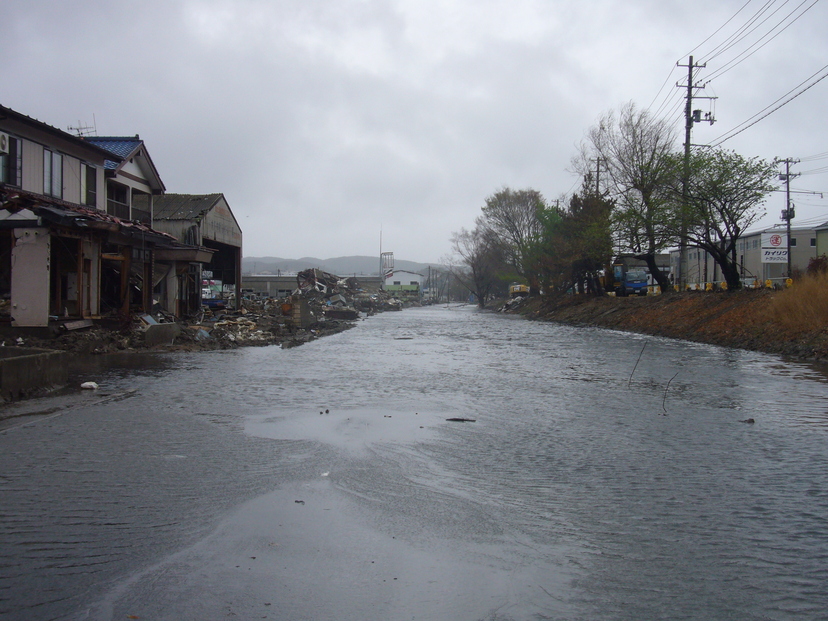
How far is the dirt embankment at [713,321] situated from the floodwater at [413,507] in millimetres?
Result: 9486

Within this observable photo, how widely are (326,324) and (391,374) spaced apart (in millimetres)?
21500

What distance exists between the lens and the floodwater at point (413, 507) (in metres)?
3.80

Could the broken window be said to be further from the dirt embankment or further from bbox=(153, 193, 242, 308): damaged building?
the dirt embankment

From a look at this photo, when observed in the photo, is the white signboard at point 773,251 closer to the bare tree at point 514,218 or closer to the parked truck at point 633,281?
the parked truck at point 633,281

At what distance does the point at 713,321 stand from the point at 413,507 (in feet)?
79.7

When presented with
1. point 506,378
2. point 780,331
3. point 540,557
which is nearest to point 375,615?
point 540,557

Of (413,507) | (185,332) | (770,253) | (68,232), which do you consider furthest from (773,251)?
(413,507)

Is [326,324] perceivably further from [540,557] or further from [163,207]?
[540,557]

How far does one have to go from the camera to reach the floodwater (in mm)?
3801

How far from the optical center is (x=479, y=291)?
9294 cm

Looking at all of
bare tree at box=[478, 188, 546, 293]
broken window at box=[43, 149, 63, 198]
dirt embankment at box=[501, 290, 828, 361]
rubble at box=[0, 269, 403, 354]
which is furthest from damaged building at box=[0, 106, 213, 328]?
bare tree at box=[478, 188, 546, 293]

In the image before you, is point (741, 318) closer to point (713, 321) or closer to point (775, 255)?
point (713, 321)

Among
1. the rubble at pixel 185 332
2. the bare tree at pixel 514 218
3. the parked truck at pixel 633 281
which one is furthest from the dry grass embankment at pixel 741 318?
the bare tree at pixel 514 218

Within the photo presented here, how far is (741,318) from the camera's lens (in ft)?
80.6
